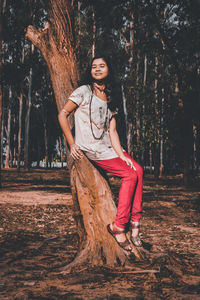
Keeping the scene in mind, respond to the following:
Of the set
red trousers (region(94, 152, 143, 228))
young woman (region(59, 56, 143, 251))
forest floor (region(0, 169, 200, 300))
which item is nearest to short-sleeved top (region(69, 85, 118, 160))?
young woman (region(59, 56, 143, 251))

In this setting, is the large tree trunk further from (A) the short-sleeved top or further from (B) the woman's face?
(B) the woman's face

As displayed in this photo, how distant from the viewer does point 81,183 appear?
4746 millimetres

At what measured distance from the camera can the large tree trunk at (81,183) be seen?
15.5ft

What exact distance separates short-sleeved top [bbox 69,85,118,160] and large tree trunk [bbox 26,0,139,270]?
20 centimetres

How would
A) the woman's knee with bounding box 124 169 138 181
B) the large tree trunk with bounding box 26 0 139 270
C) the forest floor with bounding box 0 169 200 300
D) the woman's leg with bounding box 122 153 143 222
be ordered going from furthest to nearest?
the large tree trunk with bounding box 26 0 139 270
the woman's leg with bounding box 122 153 143 222
the woman's knee with bounding box 124 169 138 181
the forest floor with bounding box 0 169 200 300

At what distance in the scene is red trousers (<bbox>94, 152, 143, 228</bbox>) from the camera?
441 centimetres

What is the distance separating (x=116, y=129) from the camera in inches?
190

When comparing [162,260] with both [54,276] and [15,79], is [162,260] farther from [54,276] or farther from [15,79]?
[15,79]

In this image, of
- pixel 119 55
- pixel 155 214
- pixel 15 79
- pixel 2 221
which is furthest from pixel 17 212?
pixel 119 55

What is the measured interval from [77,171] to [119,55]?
1063 inches

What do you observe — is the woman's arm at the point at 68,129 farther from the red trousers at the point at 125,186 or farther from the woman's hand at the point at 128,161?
the woman's hand at the point at 128,161

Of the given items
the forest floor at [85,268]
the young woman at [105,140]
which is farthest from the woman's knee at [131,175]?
the forest floor at [85,268]

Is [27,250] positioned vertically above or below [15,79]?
below

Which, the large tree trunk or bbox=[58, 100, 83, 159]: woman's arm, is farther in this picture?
the large tree trunk
